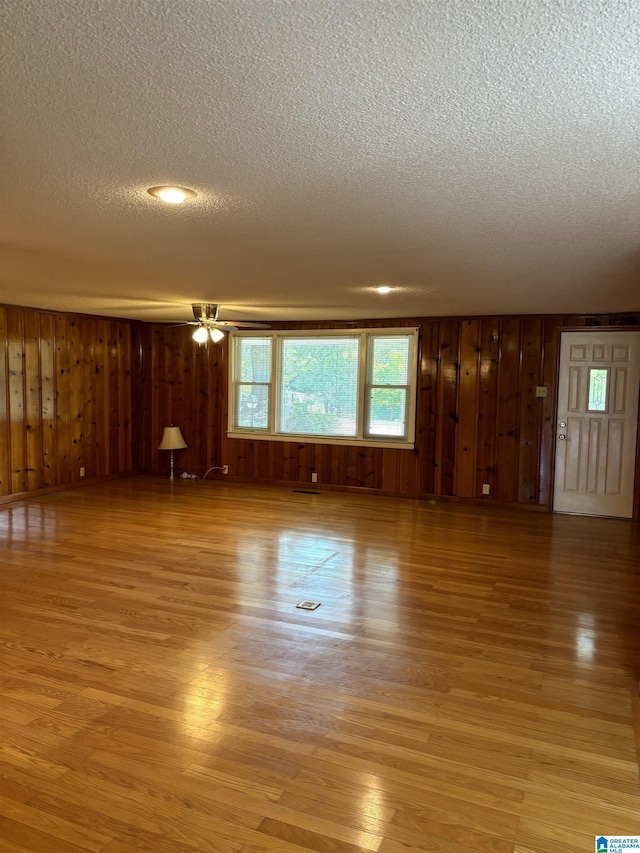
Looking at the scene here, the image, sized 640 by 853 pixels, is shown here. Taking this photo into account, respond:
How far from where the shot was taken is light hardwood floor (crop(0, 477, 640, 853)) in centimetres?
206

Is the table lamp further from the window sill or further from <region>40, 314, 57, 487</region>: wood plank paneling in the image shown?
<region>40, 314, 57, 487</region>: wood plank paneling

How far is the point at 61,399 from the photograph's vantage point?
7703 mm

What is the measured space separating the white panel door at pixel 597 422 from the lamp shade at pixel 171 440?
495 centimetres

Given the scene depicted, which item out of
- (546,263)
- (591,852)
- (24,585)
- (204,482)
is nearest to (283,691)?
(591,852)

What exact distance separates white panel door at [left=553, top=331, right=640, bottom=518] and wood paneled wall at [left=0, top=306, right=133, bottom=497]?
229 inches

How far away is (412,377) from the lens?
7.58 m

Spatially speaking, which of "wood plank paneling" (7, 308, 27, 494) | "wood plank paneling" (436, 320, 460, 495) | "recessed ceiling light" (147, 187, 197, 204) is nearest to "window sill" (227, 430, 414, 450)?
"wood plank paneling" (436, 320, 460, 495)

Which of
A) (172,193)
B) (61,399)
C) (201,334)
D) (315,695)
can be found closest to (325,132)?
(172,193)

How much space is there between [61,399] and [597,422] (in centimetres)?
638

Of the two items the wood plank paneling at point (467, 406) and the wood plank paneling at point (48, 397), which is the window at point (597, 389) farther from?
the wood plank paneling at point (48, 397)

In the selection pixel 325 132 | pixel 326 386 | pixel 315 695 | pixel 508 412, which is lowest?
pixel 315 695

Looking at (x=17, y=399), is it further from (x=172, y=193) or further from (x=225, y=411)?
(x=172, y=193)

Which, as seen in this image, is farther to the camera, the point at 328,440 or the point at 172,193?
the point at 328,440

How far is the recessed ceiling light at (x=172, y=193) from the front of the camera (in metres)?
2.46
